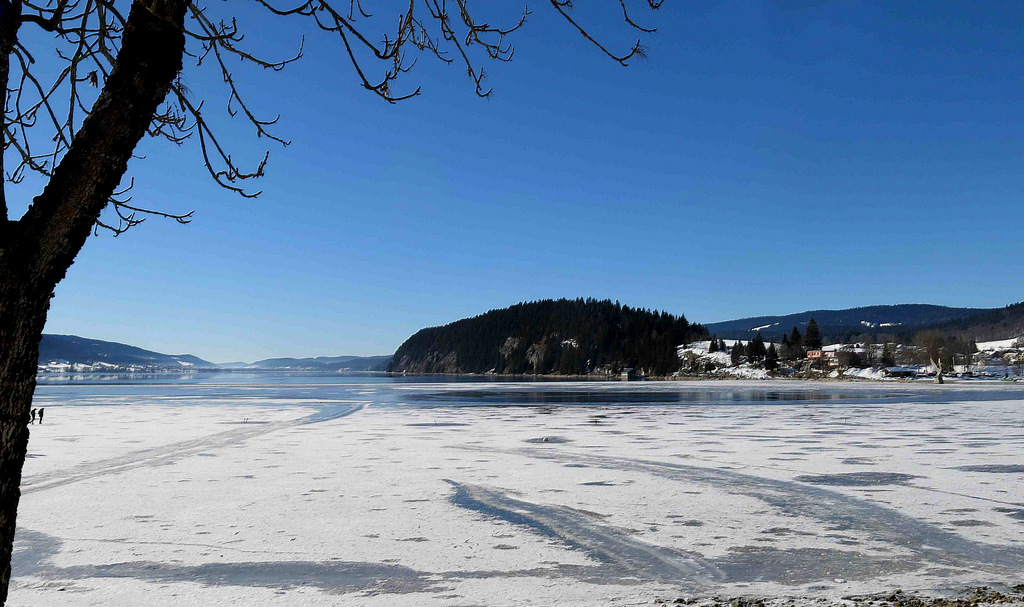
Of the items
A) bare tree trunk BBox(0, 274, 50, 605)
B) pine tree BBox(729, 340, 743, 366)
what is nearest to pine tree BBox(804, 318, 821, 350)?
pine tree BBox(729, 340, 743, 366)

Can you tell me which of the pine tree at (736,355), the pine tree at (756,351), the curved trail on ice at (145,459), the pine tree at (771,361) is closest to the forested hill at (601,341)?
the pine tree at (736,355)

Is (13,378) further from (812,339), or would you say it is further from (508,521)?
(812,339)

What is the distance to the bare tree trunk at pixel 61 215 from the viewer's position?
2.29 meters

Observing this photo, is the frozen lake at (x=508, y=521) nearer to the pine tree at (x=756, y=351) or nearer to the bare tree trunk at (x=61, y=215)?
the bare tree trunk at (x=61, y=215)

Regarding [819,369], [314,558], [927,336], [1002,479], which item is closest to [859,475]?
[1002,479]

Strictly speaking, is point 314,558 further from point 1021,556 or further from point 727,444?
point 727,444

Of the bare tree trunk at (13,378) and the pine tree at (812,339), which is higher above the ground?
the pine tree at (812,339)

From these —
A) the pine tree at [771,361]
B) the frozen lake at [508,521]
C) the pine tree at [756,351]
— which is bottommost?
the frozen lake at [508,521]

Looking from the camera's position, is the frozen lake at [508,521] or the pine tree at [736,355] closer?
the frozen lake at [508,521]

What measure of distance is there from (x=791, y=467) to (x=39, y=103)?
33.4ft

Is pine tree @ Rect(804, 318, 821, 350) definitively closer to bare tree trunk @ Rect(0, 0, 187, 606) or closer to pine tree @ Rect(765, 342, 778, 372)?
pine tree @ Rect(765, 342, 778, 372)

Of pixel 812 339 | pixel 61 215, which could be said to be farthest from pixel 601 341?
pixel 61 215

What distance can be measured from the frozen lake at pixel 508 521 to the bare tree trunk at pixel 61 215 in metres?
2.82

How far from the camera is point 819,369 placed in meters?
125
